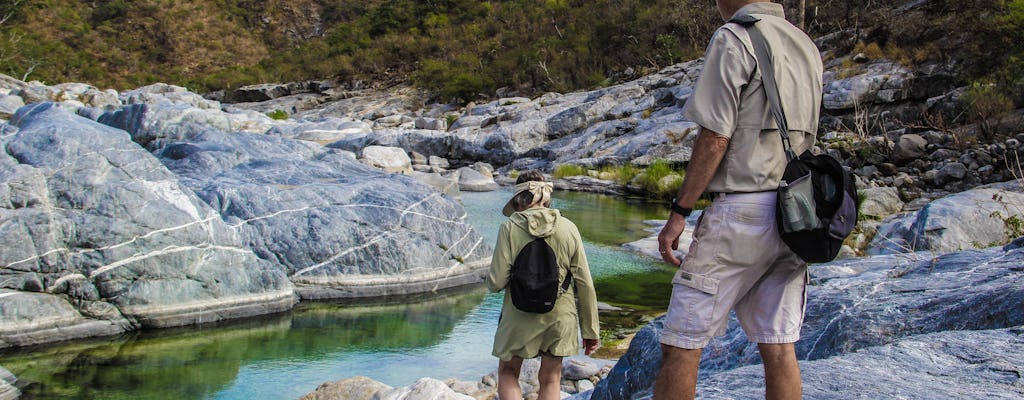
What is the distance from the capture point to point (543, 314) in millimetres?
3678

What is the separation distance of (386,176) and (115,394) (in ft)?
16.8

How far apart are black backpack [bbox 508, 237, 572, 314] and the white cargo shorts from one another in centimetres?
118

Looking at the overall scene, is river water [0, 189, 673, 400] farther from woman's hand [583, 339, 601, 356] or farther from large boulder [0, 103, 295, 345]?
woman's hand [583, 339, 601, 356]

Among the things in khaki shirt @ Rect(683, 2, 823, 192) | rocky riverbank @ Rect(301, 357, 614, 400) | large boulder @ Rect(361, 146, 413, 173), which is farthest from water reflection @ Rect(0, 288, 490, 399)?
large boulder @ Rect(361, 146, 413, 173)

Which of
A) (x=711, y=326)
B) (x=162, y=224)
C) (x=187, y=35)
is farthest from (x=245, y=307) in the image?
(x=187, y=35)

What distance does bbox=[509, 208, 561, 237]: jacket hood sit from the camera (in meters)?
3.65

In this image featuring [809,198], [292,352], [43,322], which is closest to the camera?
[809,198]

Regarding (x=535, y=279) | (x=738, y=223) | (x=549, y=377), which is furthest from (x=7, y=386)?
(x=738, y=223)

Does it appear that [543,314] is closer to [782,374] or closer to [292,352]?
[782,374]

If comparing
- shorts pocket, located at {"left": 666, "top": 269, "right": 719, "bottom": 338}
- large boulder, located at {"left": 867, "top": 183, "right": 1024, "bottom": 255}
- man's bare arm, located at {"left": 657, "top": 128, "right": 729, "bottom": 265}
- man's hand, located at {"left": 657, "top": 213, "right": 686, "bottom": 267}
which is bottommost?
large boulder, located at {"left": 867, "top": 183, "right": 1024, "bottom": 255}

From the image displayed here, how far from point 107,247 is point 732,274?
19.9ft

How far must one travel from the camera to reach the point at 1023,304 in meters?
3.41

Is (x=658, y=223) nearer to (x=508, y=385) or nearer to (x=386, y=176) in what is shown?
(x=386, y=176)

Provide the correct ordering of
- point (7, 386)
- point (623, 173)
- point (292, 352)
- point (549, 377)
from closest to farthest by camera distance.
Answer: point (549, 377), point (7, 386), point (292, 352), point (623, 173)
